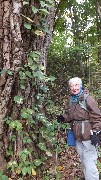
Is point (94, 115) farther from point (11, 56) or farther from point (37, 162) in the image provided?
point (11, 56)

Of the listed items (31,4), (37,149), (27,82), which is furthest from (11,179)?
(31,4)

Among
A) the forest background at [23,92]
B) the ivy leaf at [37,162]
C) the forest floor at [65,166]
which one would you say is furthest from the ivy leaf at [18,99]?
the forest floor at [65,166]

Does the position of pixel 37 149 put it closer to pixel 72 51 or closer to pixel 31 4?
pixel 31 4

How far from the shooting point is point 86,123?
447 centimetres

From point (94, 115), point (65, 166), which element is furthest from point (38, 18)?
point (65, 166)

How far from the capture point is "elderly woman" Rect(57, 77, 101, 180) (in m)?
4.33

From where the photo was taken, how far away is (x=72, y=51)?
42.6 feet

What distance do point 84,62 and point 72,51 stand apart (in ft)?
3.10

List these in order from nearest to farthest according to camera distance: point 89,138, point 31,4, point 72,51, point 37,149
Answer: point 89,138
point 31,4
point 37,149
point 72,51

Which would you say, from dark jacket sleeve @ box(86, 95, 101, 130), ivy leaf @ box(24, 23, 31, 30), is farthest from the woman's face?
ivy leaf @ box(24, 23, 31, 30)

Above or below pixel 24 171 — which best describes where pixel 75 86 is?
above

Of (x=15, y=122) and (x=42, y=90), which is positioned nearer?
(x=15, y=122)

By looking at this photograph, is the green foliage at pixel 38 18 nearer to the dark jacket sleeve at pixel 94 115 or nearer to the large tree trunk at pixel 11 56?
the large tree trunk at pixel 11 56

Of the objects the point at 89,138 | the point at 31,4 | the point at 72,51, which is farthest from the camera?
the point at 72,51
